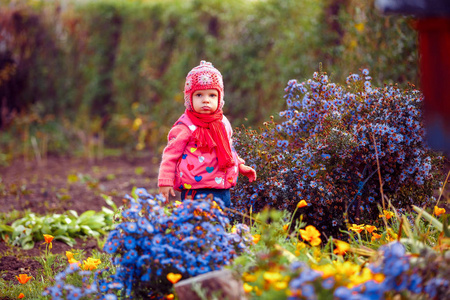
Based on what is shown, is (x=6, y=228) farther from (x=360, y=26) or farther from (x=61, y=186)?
(x=360, y=26)

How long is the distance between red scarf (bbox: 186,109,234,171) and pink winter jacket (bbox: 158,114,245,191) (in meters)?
0.03

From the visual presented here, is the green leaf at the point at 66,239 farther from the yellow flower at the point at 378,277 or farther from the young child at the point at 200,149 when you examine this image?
the yellow flower at the point at 378,277

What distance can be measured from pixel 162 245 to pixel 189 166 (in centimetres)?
95

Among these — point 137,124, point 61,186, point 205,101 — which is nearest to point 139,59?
point 137,124

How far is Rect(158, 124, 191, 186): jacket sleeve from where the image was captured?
3031 mm

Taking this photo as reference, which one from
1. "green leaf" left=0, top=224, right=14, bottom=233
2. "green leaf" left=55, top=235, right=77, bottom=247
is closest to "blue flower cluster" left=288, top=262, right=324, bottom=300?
A: "green leaf" left=55, top=235, right=77, bottom=247

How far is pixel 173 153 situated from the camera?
3.07 meters

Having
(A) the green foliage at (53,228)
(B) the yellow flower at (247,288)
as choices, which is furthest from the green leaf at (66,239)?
(B) the yellow flower at (247,288)

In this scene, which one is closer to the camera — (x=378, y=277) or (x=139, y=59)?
(x=378, y=277)

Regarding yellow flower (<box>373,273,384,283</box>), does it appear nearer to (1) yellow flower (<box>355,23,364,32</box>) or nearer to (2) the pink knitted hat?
(2) the pink knitted hat

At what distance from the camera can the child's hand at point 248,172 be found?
323cm

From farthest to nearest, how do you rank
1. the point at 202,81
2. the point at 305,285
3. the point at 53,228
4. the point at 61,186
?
the point at 61,186, the point at 53,228, the point at 202,81, the point at 305,285

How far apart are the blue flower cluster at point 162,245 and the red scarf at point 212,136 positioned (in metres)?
0.74

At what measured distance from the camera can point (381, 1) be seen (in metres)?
1.80
